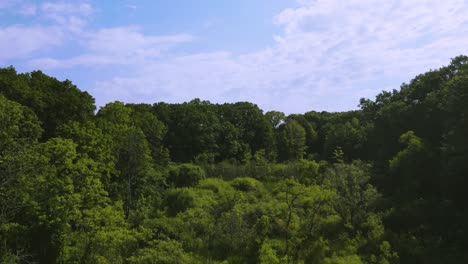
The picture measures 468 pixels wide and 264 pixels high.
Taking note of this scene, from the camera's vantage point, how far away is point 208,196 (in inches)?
1144

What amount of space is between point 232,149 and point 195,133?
469 centimetres

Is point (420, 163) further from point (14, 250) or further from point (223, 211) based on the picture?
point (14, 250)

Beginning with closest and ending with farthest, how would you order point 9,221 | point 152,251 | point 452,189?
point 152,251 < point 9,221 < point 452,189

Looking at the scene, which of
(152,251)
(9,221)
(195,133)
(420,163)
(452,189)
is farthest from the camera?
(195,133)

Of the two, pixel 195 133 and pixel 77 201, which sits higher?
pixel 195 133

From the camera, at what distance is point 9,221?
62.2ft

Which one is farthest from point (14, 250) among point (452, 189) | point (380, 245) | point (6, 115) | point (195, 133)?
point (195, 133)

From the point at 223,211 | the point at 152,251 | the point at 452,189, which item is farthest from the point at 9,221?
the point at 452,189

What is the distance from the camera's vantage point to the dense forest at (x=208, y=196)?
18141mm

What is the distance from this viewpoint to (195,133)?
45000 millimetres

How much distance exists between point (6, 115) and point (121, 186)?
36.1 feet

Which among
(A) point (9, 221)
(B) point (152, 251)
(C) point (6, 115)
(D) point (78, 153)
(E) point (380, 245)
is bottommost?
(E) point (380, 245)

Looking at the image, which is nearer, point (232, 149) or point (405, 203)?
point (405, 203)

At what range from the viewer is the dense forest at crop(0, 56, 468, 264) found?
18141 mm
